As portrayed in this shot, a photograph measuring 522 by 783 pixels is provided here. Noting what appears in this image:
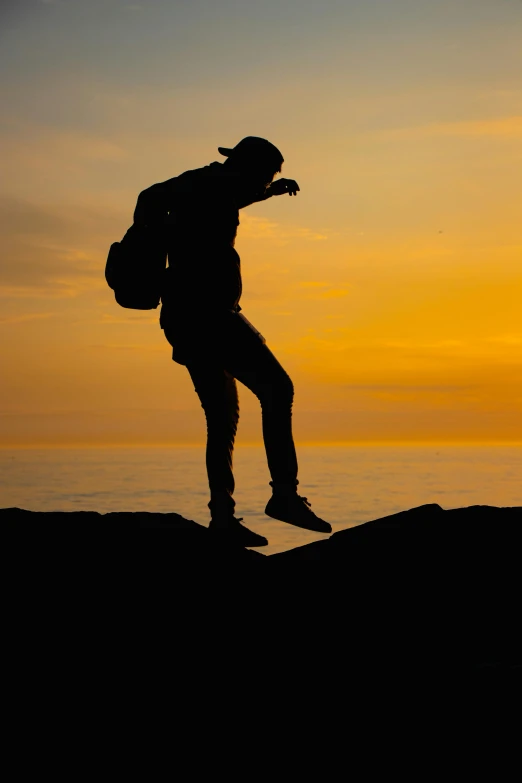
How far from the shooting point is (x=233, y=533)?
319 inches

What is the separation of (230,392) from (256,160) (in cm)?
188

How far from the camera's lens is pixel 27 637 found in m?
7.38

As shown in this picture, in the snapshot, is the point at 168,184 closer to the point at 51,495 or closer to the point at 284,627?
the point at 284,627

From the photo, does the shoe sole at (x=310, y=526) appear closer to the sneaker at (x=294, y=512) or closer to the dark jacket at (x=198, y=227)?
the sneaker at (x=294, y=512)

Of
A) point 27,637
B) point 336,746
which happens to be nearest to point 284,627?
point 336,746

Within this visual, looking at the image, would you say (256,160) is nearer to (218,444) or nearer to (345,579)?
(218,444)

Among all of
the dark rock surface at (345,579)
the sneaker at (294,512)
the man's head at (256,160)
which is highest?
the man's head at (256,160)

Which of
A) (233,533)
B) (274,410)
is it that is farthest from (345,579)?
(274,410)

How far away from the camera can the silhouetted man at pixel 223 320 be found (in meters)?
8.01

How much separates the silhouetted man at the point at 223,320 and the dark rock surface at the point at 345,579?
374mm

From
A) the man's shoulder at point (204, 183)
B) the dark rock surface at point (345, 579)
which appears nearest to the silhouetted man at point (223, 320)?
the man's shoulder at point (204, 183)

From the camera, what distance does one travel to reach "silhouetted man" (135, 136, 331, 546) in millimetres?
8008

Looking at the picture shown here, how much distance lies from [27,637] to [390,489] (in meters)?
182

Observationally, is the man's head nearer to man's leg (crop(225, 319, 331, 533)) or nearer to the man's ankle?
man's leg (crop(225, 319, 331, 533))
